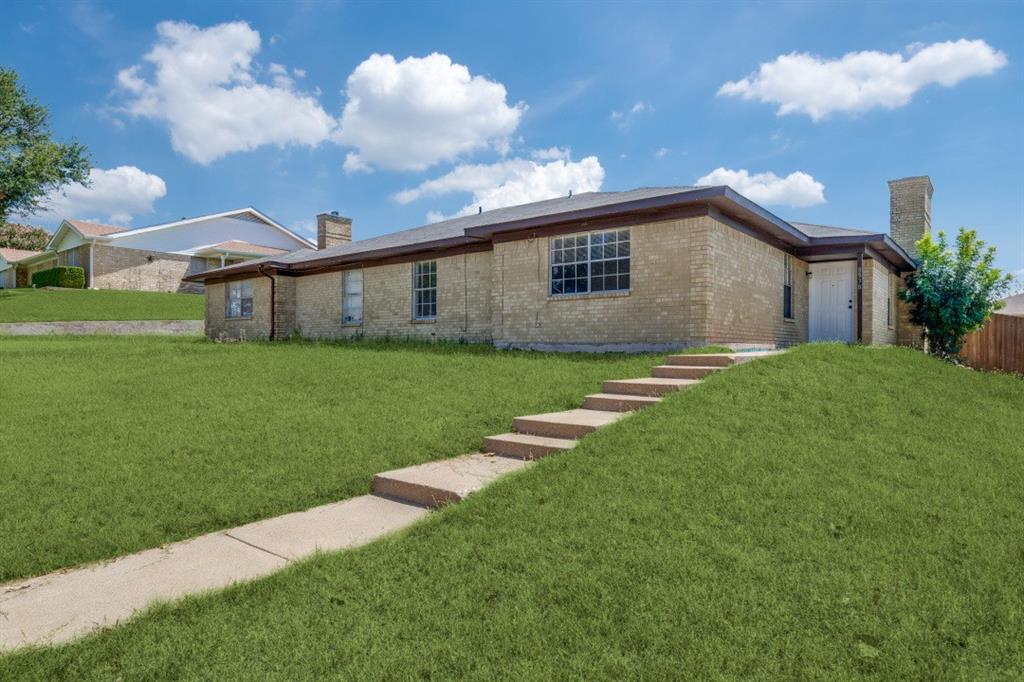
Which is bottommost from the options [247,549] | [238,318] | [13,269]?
[247,549]

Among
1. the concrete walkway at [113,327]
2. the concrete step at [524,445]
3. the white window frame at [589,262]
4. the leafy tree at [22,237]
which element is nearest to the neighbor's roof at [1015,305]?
the white window frame at [589,262]

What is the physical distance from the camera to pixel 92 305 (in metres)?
27.9

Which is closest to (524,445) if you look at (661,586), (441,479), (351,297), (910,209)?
(441,479)

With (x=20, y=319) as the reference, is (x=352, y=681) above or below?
below

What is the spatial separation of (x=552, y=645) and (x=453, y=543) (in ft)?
3.82

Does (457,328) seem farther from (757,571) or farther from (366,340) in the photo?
(757,571)

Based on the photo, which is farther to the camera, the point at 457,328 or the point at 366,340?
the point at 366,340

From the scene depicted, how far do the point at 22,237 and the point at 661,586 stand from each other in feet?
153

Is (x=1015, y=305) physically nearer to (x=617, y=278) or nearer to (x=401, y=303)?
(x=617, y=278)

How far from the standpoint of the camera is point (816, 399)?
6512 millimetres

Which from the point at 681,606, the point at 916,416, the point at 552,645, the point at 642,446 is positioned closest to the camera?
the point at 552,645

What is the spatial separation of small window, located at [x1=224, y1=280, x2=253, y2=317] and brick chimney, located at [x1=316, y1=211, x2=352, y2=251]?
328 centimetres

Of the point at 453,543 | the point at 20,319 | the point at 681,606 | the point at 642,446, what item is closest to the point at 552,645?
the point at 681,606

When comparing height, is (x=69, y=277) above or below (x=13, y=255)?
below
